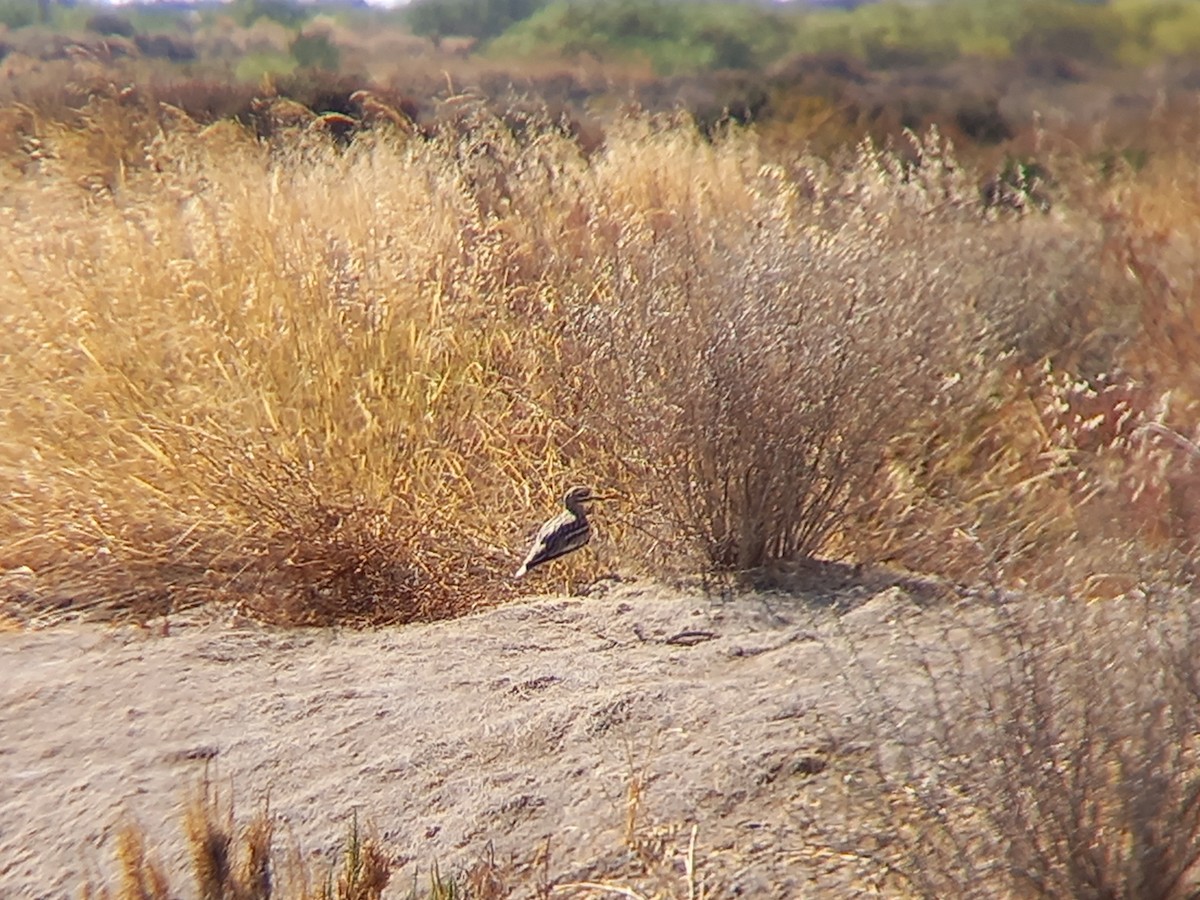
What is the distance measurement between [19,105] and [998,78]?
1031 cm

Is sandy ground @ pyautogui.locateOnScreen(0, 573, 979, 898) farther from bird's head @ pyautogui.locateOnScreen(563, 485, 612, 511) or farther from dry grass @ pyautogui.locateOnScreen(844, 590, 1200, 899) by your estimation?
bird's head @ pyautogui.locateOnScreen(563, 485, 612, 511)

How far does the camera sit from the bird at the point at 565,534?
15.3 ft

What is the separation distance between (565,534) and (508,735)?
→ 1.32 meters

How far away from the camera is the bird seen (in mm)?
4660

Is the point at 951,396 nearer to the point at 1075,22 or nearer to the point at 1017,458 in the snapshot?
the point at 1017,458

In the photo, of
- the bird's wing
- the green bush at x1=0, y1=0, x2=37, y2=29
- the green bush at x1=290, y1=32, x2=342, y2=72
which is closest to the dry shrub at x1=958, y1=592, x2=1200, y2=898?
the bird's wing

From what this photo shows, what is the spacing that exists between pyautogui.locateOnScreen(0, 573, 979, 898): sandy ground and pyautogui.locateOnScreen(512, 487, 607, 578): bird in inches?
10.3

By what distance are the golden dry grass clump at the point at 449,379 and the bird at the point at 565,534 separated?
0.50ft

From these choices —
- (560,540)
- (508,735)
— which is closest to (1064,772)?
(508,735)

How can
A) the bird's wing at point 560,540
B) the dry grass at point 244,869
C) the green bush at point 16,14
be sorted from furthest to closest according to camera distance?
the green bush at point 16,14 → the bird's wing at point 560,540 → the dry grass at point 244,869

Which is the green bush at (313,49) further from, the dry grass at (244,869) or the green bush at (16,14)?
the green bush at (16,14)

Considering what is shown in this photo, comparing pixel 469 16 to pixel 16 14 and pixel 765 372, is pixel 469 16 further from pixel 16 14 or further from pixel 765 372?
pixel 16 14

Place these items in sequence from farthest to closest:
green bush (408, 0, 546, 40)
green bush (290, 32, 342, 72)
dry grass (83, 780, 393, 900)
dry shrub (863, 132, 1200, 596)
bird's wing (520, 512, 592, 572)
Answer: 1. green bush (290, 32, 342, 72)
2. green bush (408, 0, 546, 40)
3. bird's wing (520, 512, 592, 572)
4. dry shrub (863, 132, 1200, 596)
5. dry grass (83, 780, 393, 900)

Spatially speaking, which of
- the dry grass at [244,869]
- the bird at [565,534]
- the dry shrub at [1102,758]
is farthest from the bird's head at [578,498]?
the dry shrub at [1102,758]
